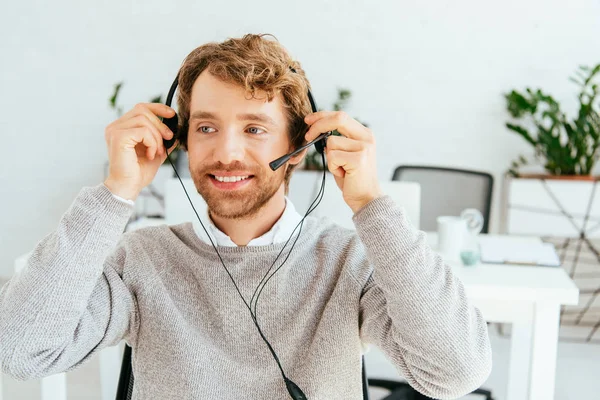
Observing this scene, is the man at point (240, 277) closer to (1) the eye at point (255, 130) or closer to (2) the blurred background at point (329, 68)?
(1) the eye at point (255, 130)

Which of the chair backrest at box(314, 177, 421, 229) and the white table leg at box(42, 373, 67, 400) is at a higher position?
the chair backrest at box(314, 177, 421, 229)

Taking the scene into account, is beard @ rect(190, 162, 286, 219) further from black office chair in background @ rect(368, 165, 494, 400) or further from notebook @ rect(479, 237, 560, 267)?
black office chair in background @ rect(368, 165, 494, 400)

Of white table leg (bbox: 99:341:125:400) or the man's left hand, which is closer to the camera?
the man's left hand

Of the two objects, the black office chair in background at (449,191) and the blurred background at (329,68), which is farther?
the blurred background at (329,68)

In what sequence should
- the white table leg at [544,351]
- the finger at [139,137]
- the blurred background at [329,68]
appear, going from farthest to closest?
the blurred background at [329,68] < the white table leg at [544,351] < the finger at [139,137]

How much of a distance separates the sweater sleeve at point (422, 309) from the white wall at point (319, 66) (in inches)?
103

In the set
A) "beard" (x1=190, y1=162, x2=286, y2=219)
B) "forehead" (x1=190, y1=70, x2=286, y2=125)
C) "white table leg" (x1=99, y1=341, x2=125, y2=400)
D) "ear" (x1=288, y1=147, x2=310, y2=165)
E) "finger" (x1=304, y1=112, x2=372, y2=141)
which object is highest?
"forehead" (x1=190, y1=70, x2=286, y2=125)

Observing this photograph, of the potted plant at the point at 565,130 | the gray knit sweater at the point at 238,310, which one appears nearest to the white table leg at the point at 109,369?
the gray knit sweater at the point at 238,310

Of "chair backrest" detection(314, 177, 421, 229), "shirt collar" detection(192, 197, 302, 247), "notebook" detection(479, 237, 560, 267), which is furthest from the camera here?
"chair backrest" detection(314, 177, 421, 229)

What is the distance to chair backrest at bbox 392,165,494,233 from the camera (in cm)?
245

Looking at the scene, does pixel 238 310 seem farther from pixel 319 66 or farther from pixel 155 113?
pixel 319 66

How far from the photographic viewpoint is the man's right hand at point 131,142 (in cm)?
103

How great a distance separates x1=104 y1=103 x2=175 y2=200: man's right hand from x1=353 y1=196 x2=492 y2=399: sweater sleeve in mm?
386

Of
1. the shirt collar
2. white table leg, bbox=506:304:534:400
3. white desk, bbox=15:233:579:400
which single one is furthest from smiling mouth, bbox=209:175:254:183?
white table leg, bbox=506:304:534:400
